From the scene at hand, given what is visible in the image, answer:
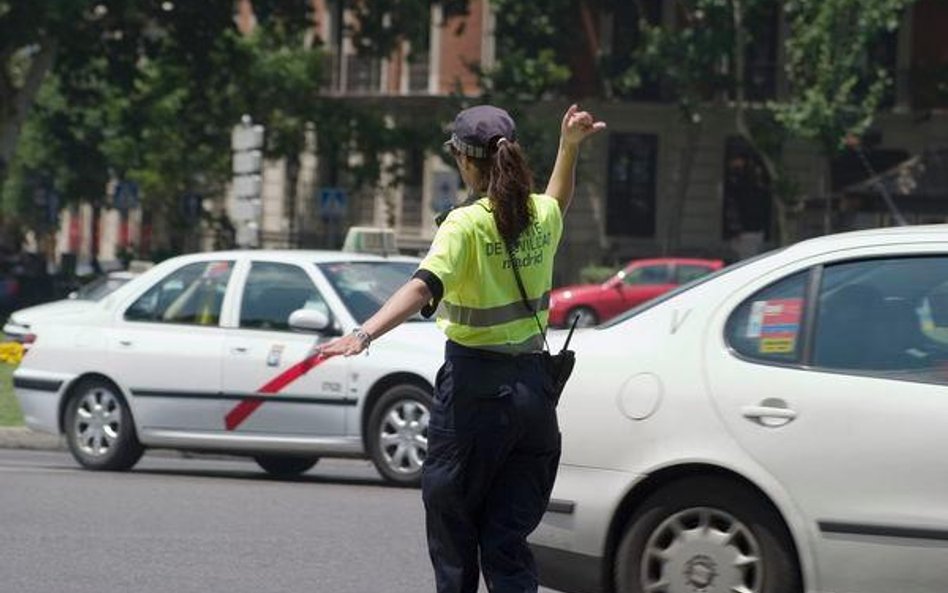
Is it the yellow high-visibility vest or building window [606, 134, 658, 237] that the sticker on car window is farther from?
building window [606, 134, 658, 237]

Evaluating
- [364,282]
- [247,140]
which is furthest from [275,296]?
[247,140]

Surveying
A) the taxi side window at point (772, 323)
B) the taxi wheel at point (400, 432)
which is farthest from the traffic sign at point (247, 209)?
the taxi side window at point (772, 323)

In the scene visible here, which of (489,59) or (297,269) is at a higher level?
(489,59)

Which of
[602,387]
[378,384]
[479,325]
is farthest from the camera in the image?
[378,384]

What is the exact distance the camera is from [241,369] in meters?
13.6

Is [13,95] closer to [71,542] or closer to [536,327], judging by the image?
[71,542]

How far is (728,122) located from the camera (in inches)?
2159

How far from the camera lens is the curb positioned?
1587 cm

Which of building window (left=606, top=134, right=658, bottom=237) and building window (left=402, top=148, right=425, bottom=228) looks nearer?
building window (left=606, top=134, right=658, bottom=237)

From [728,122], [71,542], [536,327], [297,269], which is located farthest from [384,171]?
[536,327]

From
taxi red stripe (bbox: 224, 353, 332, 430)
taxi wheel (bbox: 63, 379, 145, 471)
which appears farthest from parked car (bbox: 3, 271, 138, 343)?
taxi red stripe (bbox: 224, 353, 332, 430)

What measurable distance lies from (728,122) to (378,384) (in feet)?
139

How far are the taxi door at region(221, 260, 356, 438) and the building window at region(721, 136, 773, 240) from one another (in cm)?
4213

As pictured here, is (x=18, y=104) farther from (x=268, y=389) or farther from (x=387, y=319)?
(x=387, y=319)
